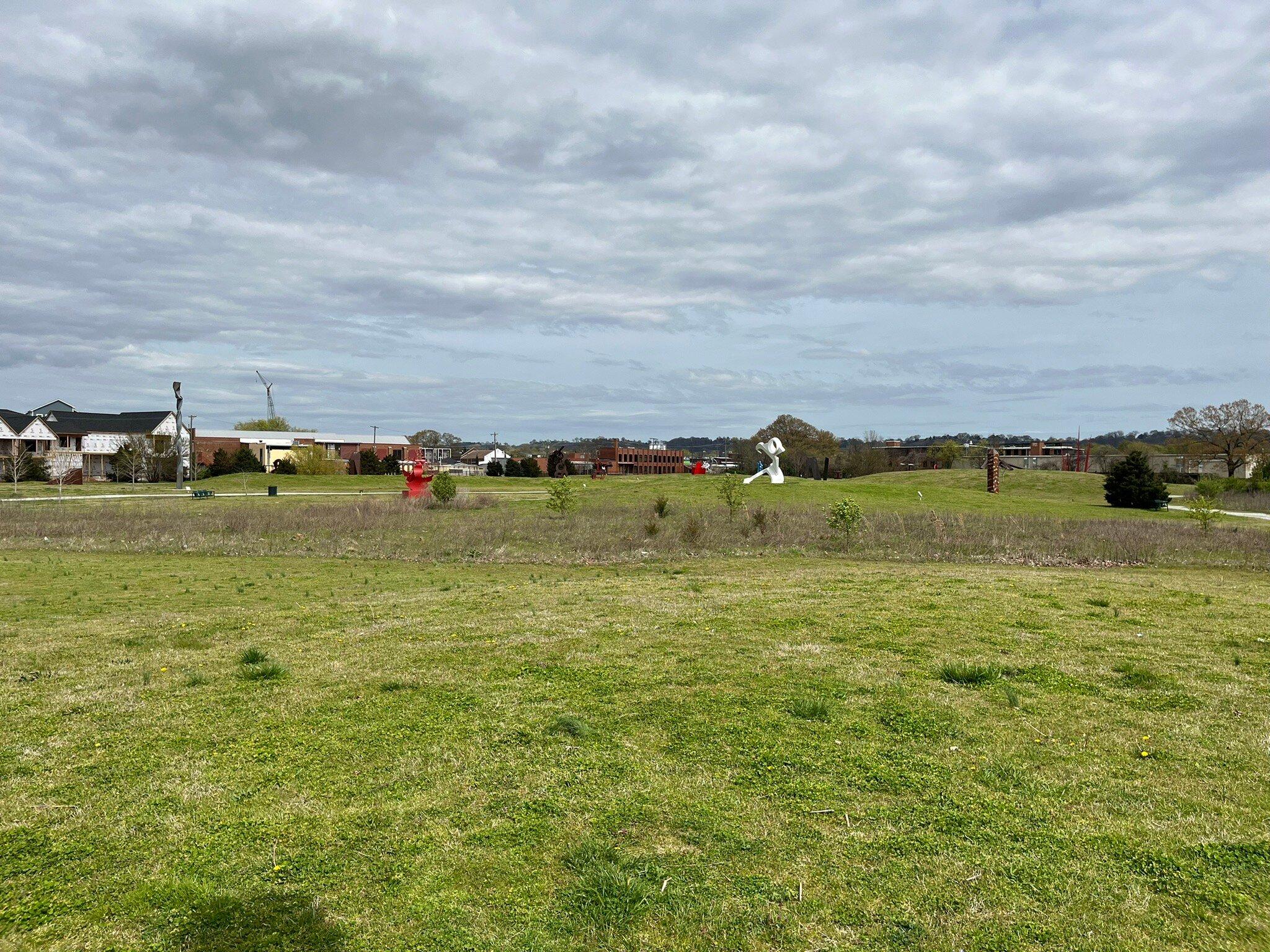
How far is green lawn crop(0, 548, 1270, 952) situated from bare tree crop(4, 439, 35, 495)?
7859 centimetres

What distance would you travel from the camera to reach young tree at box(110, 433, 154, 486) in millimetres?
77256

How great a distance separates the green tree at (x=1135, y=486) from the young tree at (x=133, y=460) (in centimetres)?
7935

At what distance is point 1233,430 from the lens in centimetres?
7994

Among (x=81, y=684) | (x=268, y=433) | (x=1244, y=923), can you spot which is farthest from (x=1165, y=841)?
(x=268, y=433)

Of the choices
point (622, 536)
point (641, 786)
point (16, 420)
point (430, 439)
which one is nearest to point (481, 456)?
point (430, 439)

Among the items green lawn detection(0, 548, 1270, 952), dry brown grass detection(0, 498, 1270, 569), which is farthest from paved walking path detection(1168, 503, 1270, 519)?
green lawn detection(0, 548, 1270, 952)

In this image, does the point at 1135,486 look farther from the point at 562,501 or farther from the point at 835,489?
the point at 562,501

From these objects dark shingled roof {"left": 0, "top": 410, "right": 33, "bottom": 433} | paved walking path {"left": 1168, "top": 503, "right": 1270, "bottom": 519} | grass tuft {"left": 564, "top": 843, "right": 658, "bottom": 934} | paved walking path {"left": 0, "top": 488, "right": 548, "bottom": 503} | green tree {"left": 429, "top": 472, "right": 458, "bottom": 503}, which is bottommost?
paved walking path {"left": 1168, "top": 503, "right": 1270, "bottom": 519}

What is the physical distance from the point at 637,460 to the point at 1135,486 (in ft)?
350

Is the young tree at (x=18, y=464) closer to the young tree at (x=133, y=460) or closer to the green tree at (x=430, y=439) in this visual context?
the young tree at (x=133, y=460)

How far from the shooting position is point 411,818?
463 centimetres

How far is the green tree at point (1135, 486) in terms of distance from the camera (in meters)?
48.3

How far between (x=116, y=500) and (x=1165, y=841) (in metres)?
53.8

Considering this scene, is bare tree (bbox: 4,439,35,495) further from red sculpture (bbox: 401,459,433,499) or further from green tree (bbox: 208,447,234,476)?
red sculpture (bbox: 401,459,433,499)
